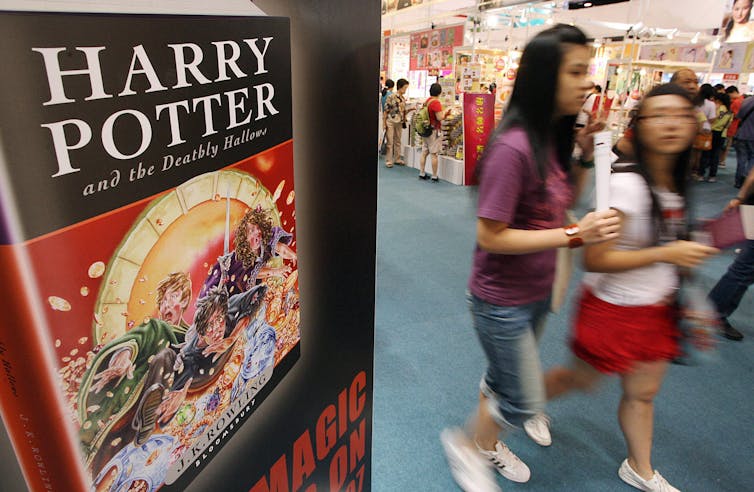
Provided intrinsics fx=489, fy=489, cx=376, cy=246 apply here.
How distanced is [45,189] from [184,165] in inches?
6.2

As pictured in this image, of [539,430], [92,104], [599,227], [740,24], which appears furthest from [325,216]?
[740,24]

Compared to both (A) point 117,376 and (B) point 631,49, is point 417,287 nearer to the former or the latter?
(A) point 117,376

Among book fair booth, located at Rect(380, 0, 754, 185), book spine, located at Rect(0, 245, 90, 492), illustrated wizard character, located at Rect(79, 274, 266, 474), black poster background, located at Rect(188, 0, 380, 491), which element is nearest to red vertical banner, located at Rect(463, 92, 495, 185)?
book fair booth, located at Rect(380, 0, 754, 185)

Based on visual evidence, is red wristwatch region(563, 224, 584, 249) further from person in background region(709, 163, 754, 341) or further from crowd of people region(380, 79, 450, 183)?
crowd of people region(380, 79, 450, 183)

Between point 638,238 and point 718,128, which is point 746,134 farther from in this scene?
point 638,238

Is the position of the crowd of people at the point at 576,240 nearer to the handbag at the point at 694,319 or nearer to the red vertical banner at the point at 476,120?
the handbag at the point at 694,319

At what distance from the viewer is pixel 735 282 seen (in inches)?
110

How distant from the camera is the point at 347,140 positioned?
35.7 inches

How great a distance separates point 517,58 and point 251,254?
6.29 m

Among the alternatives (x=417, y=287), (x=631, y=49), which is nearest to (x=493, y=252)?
(x=417, y=287)

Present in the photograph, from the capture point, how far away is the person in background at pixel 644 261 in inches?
52.9

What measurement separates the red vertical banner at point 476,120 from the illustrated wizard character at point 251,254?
474cm

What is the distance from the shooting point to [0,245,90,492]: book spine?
0.42 metres

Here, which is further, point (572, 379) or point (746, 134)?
point (746, 134)
